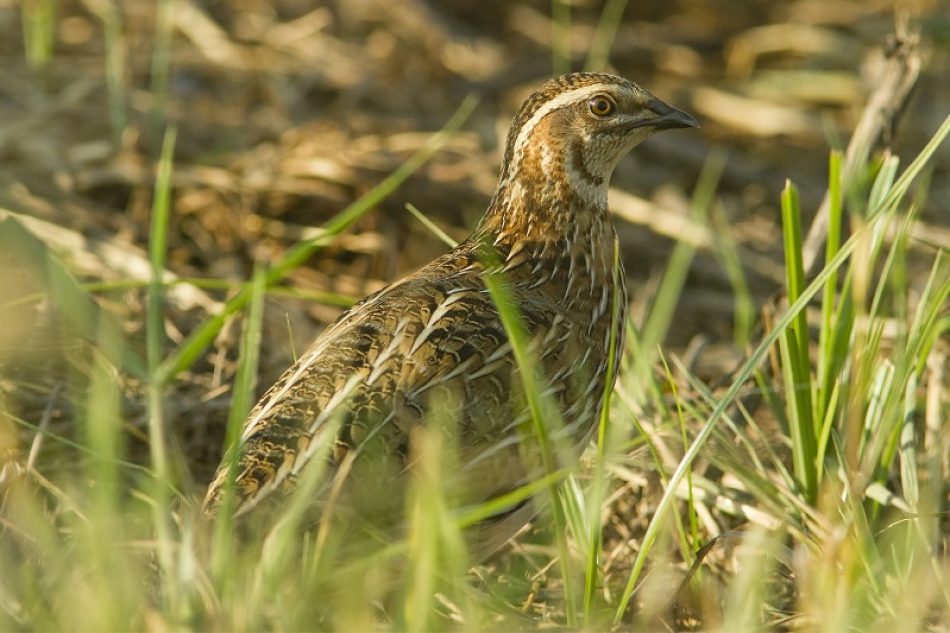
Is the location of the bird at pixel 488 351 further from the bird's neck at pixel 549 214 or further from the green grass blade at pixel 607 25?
the green grass blade at pixel 607 25

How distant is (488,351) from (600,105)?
1.12 metres

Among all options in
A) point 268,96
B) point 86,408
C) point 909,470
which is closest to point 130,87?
point 268,96

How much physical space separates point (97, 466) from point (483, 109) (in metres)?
4.74

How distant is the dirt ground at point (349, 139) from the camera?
591 centimetres

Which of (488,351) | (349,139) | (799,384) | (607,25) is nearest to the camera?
(488,351)

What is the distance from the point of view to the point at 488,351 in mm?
3977

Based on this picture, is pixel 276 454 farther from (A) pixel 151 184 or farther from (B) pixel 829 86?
(B) pixel 829 86

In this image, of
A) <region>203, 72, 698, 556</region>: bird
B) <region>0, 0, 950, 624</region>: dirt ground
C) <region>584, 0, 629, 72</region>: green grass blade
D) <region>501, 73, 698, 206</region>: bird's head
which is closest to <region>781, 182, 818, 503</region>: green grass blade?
<region>203, 72, 698, 556</region>: bird

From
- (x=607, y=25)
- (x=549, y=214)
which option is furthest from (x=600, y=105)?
(x=607, y=25)

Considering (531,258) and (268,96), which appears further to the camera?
(268,96)

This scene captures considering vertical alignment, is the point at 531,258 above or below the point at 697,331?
above

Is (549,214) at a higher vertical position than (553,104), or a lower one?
lower

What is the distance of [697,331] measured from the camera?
22.3ft

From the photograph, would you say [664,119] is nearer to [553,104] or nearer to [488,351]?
[553,104]
